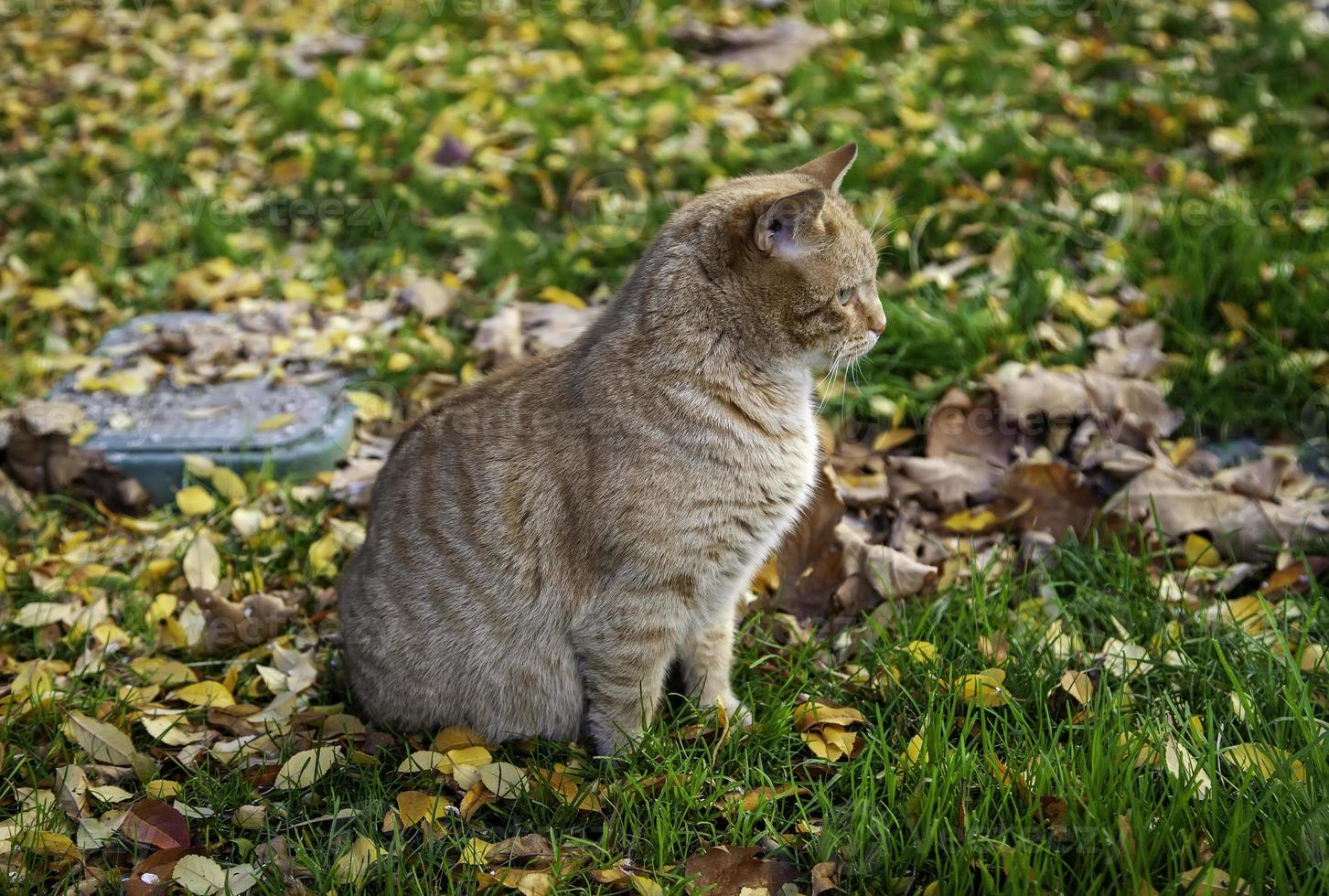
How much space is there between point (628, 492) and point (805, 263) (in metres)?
0.67

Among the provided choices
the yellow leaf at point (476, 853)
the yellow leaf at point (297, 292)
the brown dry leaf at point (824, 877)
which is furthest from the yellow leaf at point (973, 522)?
the yellow leaf at point (297, 292)

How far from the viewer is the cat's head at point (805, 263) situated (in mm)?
2742

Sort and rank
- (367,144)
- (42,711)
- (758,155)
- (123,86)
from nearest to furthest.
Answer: (42,711), (758,155), (367,144), (123,86)

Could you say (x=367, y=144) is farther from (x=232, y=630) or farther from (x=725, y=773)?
(x=725, y=773)

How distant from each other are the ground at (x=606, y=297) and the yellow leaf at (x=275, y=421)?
0.27 metres

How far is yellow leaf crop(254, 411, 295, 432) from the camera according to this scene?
4184mm

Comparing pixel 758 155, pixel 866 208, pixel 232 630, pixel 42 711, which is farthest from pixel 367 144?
pixel 42 711

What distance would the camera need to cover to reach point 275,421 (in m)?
4.21

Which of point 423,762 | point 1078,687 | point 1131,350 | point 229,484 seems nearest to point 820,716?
point 1078,687

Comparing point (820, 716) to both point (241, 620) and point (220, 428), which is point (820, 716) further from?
point (220, 428)

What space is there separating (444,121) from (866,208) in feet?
7.50

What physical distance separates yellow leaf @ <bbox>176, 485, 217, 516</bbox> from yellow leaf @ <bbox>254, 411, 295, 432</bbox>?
1.08 ft

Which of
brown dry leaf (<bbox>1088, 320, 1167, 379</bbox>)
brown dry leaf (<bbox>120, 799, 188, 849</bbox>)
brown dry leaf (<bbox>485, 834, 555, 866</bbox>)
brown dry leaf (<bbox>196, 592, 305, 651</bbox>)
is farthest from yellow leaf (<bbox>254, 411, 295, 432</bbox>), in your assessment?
brown dry leaf (<bbox>1088, 320, 1167, 379</bbox>)

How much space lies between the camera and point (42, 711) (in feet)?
9.99
